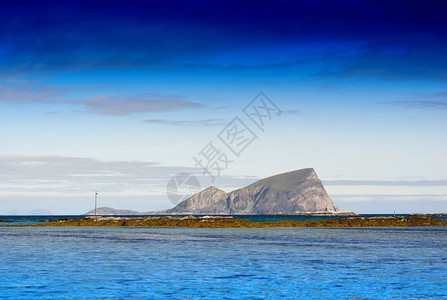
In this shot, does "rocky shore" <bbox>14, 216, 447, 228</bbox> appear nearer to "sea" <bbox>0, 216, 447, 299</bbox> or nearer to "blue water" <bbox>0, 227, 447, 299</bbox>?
"sea" <bbox>0, 216, 447, 299</bbox>

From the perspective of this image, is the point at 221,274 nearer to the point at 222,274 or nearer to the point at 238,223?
the point at 222,274

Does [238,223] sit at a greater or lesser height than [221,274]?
greater

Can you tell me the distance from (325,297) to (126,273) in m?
15.9

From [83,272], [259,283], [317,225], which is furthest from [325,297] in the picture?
→ [317,225]

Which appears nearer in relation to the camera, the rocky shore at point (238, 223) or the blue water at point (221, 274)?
the blue water at point (221, 274)

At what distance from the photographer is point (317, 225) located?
13638cm

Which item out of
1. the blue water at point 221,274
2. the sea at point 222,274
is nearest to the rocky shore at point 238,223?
the sea at point 222,274

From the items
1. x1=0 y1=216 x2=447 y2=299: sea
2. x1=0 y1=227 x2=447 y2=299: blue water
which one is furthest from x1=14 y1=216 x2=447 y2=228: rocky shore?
x1=0 y1=227 x2=447 y2=299: blue water

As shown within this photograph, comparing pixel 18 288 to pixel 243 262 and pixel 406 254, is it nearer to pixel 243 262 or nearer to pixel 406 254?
pixel 243 262

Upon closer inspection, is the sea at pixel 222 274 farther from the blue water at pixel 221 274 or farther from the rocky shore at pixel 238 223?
the rocky shore at pixel 238 223

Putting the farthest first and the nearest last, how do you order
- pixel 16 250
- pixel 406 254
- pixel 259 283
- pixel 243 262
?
pixel 16 250, pixel 406 254, pixel 243 262, pixel 259 283

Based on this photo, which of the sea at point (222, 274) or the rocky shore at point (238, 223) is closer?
the sea at point (222, 274)

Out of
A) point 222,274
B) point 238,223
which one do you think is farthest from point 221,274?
point 238,223

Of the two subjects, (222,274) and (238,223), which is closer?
(222,274)
